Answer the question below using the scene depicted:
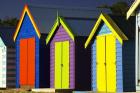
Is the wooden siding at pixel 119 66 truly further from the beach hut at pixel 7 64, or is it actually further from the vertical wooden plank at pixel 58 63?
the beach hut at pixel 7 64

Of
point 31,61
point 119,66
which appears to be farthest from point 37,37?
point 119,66

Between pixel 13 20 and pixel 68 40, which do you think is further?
pixel 13 20

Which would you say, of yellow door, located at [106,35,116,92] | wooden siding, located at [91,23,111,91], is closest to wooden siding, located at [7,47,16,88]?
wooden siding, located at [91,23,111,91]

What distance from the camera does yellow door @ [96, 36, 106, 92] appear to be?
24.9 metres

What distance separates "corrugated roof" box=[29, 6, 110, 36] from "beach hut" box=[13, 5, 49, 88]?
41 cm

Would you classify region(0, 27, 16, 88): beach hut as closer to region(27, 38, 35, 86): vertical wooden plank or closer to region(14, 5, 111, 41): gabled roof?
region(14, 5, 111, 41): gabled roof

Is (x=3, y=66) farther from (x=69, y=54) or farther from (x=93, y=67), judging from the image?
(x=93, y=67)

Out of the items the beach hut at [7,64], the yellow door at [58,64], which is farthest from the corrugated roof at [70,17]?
the beach hut at [7,64]

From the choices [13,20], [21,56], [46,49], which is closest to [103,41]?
[46,49]

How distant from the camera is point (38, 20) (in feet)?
100

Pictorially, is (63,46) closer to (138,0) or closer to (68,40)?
(68,40)

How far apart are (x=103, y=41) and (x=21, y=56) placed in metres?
7.70

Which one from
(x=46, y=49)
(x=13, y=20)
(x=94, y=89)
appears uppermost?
(x=13, y=20)

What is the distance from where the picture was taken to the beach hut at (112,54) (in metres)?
23.5
